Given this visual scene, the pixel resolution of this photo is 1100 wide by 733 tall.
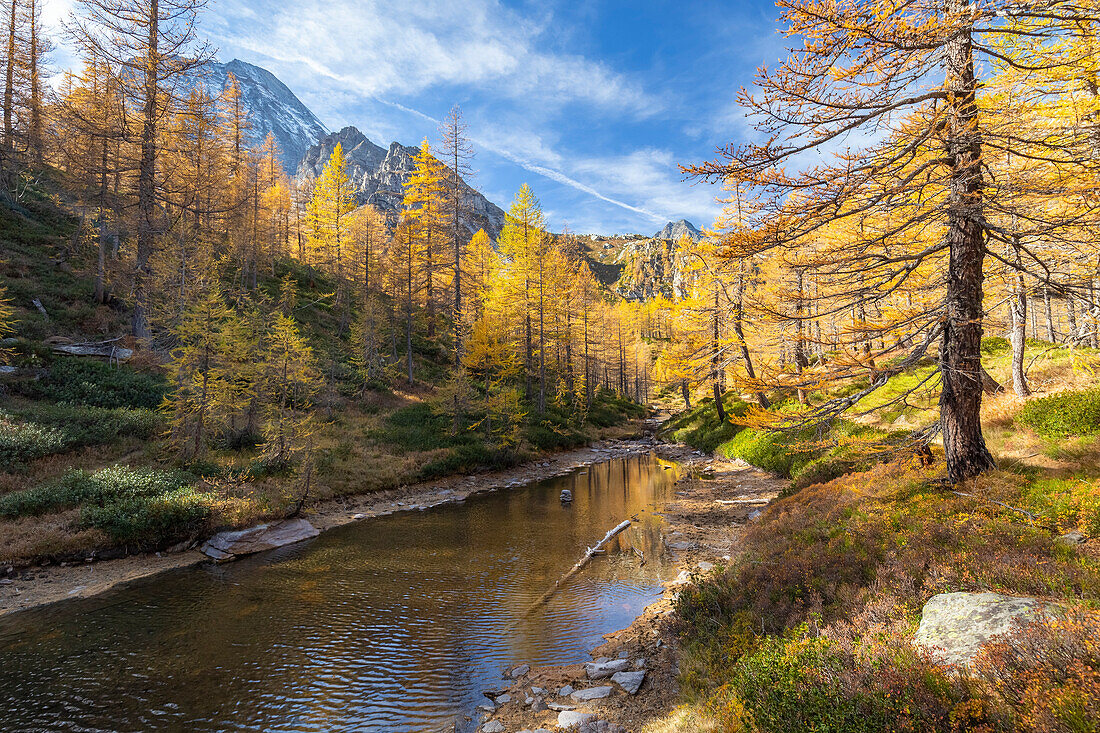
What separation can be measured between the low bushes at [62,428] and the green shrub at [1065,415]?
25400 mm

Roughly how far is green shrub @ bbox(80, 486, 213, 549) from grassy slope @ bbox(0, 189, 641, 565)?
0.09ft

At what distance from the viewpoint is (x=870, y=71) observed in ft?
21.1

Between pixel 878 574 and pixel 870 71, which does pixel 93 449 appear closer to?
pixel 878 574

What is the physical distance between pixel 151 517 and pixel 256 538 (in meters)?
2.69

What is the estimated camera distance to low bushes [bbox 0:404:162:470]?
13.1m

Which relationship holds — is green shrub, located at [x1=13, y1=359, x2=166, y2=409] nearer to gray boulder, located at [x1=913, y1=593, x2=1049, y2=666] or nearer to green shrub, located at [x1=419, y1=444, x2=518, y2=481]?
green shrub, located at [x1=419, y1=444, x2=518, y2=481]

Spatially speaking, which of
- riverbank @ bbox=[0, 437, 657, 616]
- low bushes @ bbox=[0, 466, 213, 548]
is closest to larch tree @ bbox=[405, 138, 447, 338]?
riverbank @ bbox=[0, 437, 657, 616]

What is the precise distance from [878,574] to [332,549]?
540 inches

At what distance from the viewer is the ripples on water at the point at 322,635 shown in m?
6.68

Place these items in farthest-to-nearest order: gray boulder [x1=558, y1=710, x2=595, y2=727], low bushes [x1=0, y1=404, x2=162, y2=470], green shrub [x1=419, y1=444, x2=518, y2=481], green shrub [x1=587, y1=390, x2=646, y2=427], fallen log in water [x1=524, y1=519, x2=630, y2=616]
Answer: green shrub [x1=587, y1=390, x2=646, y2=427]
green shrub [x1=419, y1=444, x2=518, y2=481]
low bushes [x1=0, y1=404, x2=162, y2=470]
fallen log in water [x1=524, y1=519, x2=630, y2=616]
gray boulder [x1=558, y1=710, x2=595, y2=727]

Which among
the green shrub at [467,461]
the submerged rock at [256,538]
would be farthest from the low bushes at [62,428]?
the green shrub at [467,461]

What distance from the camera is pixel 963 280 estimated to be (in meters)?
6.84

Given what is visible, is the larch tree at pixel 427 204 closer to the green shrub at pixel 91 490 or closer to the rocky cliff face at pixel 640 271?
the green shrub at pixel 91 490

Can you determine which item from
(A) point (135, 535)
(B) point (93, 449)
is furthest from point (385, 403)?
(A) point (135, 535)
